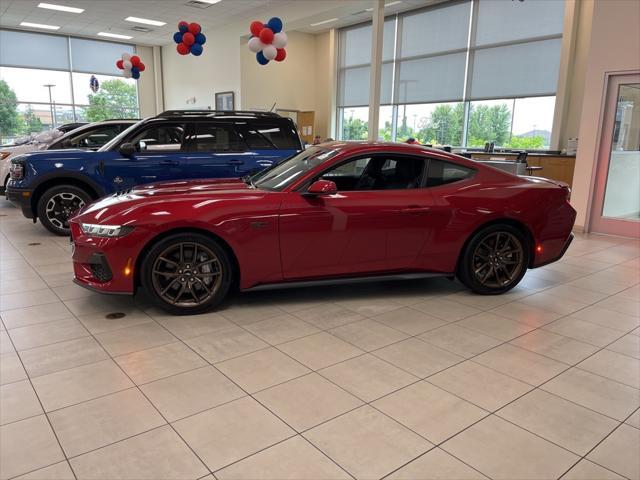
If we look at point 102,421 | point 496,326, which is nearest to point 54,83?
point 102,421

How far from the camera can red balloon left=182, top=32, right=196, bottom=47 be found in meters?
11.9

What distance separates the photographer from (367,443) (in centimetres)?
218

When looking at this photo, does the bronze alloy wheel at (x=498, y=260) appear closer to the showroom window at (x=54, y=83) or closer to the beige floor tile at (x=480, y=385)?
the beige floor tile at (x=480, y=385)

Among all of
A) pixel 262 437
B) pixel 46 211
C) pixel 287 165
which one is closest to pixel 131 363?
pixel 262 437

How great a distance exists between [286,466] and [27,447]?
1157mm

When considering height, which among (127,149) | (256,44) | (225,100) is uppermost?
(256,44)

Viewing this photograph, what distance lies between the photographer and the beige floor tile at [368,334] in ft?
10.7

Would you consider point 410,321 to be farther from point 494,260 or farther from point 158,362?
point 158,362

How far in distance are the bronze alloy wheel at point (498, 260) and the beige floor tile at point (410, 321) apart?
0.79 meters

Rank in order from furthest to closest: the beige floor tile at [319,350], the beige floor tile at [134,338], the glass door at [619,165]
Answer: the glass door at [619,165] → the beige floor tile at [134,338] → the beige floor tile at [319,350]

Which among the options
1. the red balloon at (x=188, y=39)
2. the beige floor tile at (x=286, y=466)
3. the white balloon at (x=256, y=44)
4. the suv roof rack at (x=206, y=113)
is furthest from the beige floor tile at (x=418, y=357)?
the red balloon at (x=188, y=39)

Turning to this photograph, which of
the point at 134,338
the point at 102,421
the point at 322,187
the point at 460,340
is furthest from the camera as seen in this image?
the point at 322,187

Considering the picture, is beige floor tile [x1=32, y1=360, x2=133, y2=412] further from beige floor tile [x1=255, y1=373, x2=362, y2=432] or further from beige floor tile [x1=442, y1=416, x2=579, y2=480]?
beige floor tile [x1=442, y1=416, x2=579, y2=480]

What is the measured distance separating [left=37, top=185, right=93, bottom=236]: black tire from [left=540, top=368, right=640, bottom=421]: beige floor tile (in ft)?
19.2
